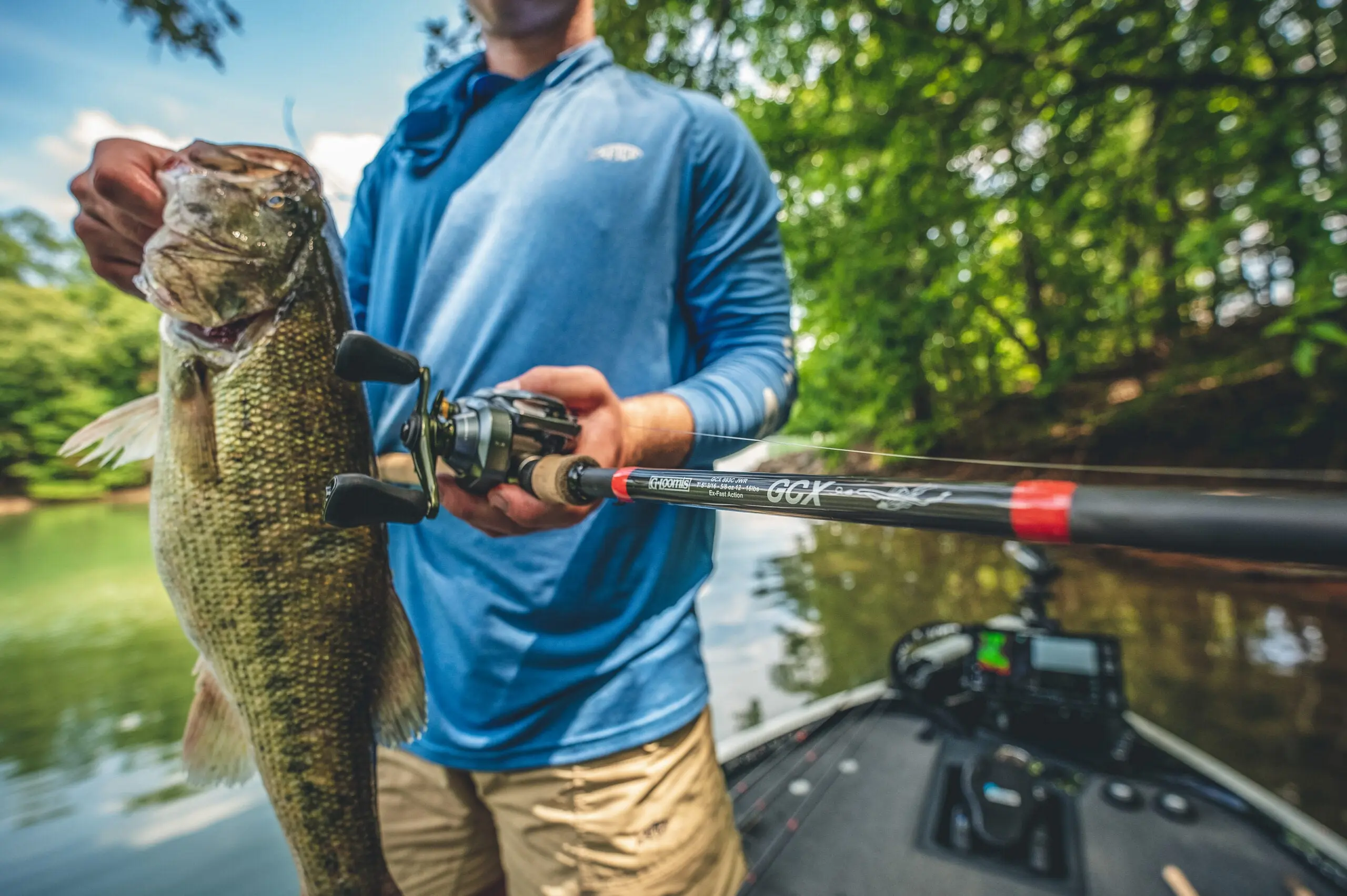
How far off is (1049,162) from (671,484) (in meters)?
5.73

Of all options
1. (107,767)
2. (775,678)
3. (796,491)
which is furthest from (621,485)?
(107,767)

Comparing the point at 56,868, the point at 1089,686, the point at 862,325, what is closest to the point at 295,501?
the point at 1089,686

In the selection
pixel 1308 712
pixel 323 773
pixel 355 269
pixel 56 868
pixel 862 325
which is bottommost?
pixel 56 868

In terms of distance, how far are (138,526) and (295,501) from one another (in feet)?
102

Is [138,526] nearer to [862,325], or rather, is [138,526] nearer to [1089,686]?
[862,325]

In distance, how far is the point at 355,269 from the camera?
1656 mm

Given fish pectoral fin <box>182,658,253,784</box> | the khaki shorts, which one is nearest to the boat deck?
the khaki shorts

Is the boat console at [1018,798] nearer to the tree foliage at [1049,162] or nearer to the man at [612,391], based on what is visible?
the man at [612,391]

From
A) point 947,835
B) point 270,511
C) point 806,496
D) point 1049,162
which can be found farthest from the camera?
point 1049,162

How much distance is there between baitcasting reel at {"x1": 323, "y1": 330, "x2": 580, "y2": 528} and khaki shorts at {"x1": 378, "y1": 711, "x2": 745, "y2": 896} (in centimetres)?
74

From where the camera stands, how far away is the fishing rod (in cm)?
38

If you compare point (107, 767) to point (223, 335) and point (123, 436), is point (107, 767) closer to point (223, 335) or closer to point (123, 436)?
point (123, 436)

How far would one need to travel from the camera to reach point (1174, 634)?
24.4ft

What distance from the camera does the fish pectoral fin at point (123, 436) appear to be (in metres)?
1.14
